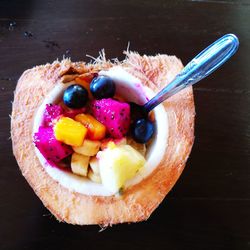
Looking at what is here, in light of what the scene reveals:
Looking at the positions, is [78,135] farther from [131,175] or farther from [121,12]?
[121,12]

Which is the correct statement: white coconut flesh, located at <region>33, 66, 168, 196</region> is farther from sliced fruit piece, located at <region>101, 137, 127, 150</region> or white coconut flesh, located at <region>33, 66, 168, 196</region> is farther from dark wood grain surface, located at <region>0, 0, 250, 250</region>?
dark wood grain surface, located at <region>0, 0, 250, 250</region>

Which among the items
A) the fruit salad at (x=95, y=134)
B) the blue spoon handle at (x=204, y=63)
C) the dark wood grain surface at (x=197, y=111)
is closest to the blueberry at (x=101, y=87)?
the fruit salad at (x=95, y=134)

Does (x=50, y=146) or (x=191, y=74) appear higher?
(x=191, y=74)

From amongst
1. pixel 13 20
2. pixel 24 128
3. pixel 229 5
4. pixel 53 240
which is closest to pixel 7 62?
pixel 13 20

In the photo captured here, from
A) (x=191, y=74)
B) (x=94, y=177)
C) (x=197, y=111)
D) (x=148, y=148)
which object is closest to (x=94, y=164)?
(x=94, y=177)

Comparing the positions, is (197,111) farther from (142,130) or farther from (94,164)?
(94,164)

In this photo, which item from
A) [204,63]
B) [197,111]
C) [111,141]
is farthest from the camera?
[197,111]

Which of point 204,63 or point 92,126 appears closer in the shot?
point 204,63

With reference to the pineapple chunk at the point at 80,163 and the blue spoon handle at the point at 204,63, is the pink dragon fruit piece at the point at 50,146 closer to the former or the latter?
the pineapple chunk at the point at 80,163
